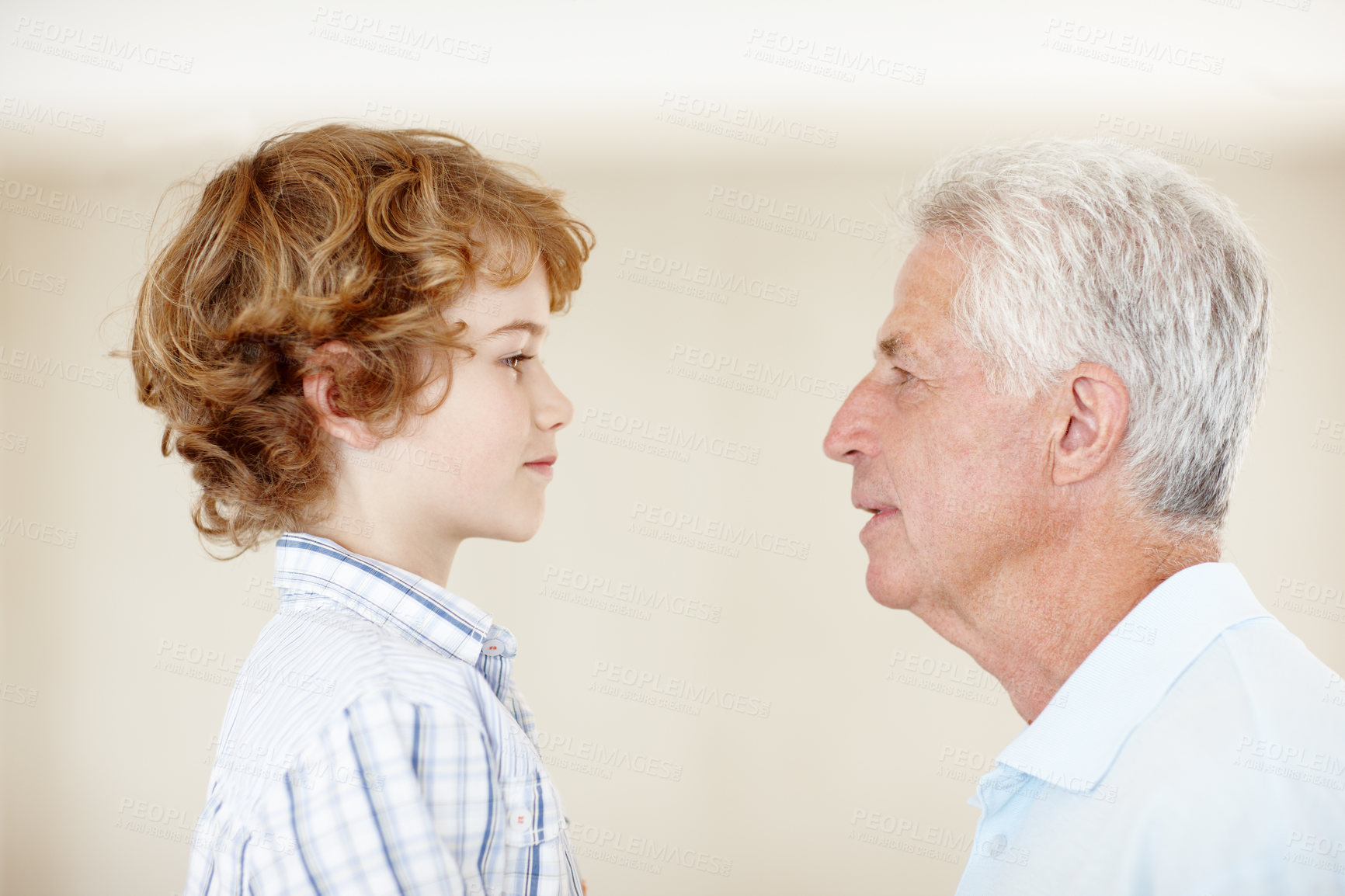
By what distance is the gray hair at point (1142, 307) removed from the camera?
3.61ft

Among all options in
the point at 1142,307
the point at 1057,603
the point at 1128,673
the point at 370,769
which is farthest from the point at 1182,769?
the point at 370,769

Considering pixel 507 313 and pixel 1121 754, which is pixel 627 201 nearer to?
pixel 507 313

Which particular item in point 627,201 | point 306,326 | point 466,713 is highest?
point 627,201

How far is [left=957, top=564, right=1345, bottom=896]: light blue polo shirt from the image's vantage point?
904 millimetres

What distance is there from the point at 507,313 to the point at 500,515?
26 cm

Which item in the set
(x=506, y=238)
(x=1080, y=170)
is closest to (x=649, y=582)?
(x=506, y=238)

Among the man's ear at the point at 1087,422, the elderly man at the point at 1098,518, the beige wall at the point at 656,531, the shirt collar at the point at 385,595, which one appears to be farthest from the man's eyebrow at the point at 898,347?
the beige wall at the point at 656,531

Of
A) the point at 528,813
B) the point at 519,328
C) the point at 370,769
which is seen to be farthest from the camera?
the point at 519,328

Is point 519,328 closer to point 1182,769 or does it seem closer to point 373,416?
point 373,416

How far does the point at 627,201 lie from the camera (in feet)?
10.4

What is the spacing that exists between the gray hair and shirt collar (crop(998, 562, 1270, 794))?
0.35 feet

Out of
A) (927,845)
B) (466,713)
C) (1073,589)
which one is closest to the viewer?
(466,713)

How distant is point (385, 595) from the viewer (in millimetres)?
1132

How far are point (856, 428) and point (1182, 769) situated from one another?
553 mm
